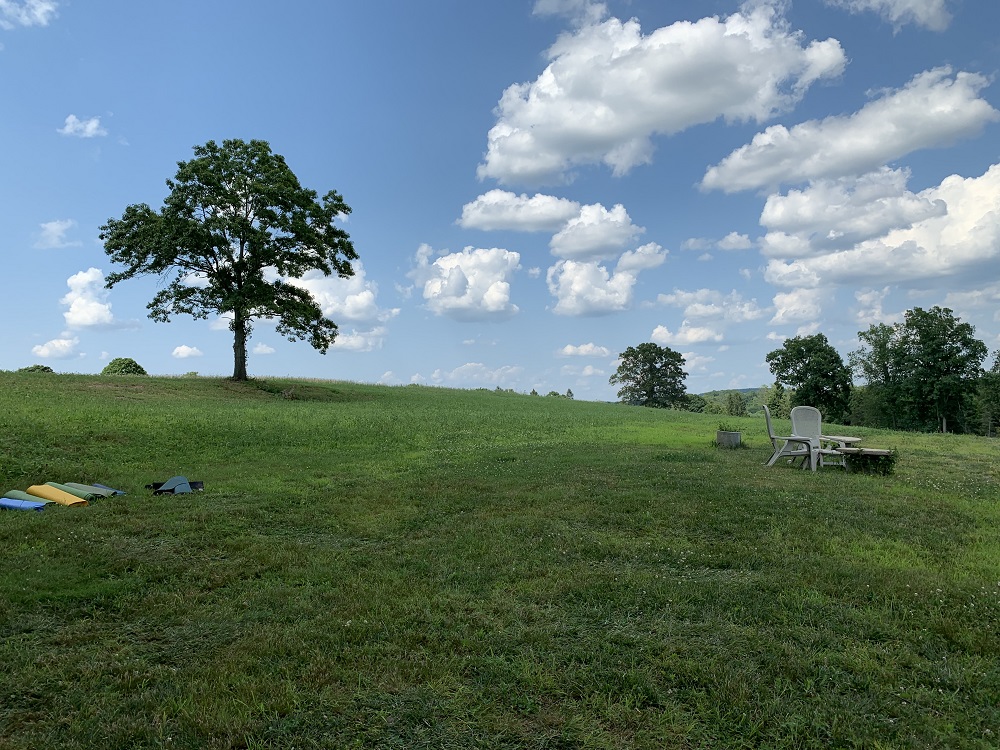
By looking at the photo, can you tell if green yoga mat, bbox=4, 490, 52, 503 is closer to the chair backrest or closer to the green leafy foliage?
the chair backrest

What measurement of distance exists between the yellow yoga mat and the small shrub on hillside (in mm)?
33632

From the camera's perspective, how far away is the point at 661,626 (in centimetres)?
Answer: 465

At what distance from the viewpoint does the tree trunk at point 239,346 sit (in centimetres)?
3184

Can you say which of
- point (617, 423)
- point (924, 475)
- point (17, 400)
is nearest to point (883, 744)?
point (924, 475)

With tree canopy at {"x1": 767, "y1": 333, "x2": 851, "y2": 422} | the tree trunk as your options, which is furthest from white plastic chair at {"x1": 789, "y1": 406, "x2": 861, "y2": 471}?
tree canopy at {"x1": 767, "y1": 333, "x2": 851, "y2": 422}

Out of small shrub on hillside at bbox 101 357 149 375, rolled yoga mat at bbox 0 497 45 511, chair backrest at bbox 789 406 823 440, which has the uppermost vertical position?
small shrub on hillside at bbox 101 357 149 375

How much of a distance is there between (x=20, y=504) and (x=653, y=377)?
73.6 m

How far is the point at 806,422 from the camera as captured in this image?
13352 millimetres

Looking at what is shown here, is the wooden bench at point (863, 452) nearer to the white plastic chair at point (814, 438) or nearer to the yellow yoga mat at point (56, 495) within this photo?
the white plastic chair at point (814, 438)

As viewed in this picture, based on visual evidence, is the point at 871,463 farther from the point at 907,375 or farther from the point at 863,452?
the point at 907,375

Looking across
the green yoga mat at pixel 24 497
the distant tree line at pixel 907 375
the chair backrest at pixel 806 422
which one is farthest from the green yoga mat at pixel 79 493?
the distant tree line at pixel 907 375

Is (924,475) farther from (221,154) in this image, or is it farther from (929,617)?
(221,154)

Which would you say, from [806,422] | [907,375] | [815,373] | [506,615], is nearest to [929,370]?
[907,375]

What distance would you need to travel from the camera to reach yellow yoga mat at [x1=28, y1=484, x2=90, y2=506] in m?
8.93
